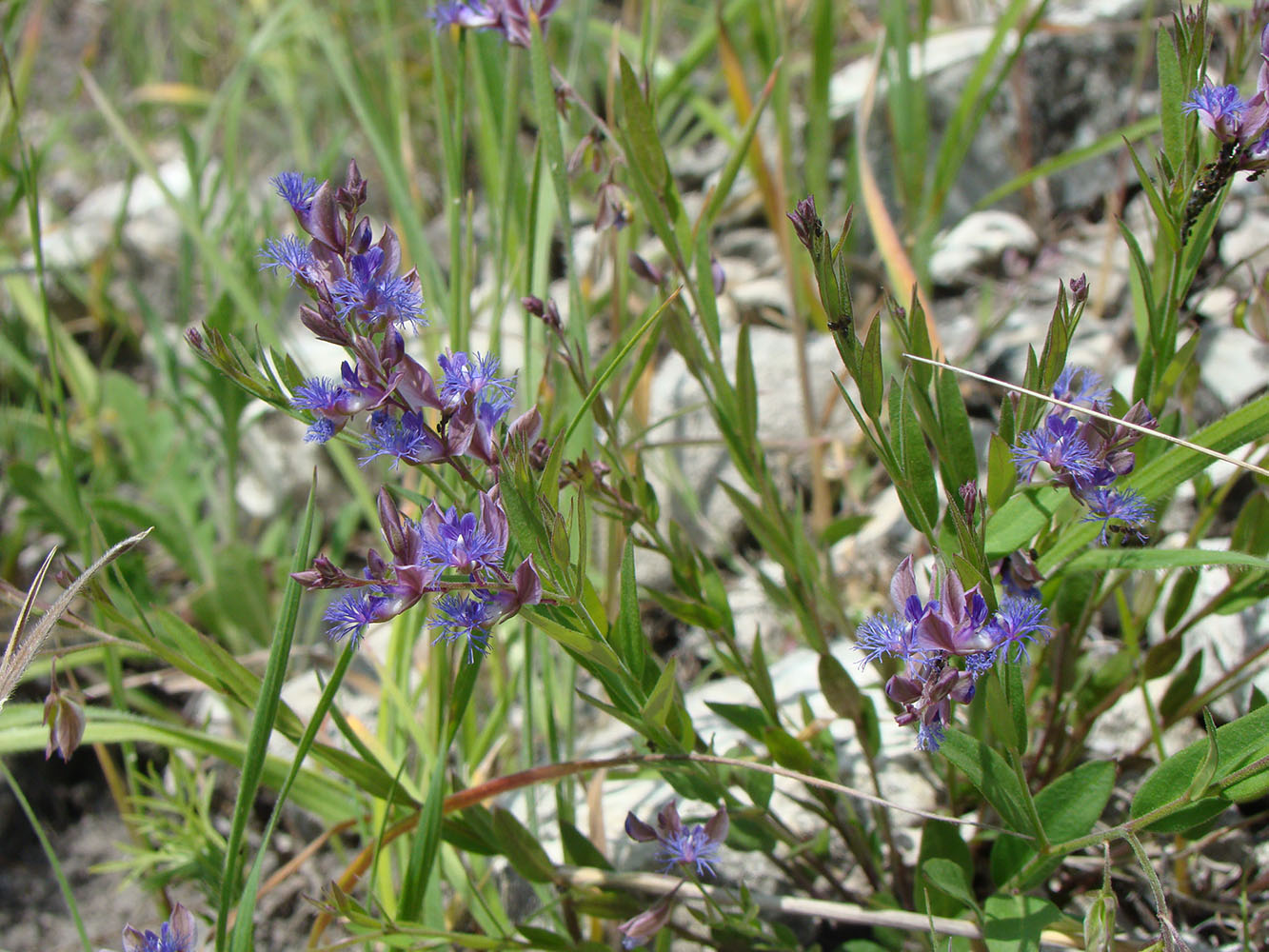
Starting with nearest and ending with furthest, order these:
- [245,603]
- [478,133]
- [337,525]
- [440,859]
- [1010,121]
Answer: [440,859] → [478,133] → [245,603] → [337,525] → [1010,121]

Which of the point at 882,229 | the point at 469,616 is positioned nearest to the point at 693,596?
the point at 469,616

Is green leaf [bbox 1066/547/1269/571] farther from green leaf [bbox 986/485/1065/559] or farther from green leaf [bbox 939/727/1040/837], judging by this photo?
green leaf [bbox 939/727/1040/837]

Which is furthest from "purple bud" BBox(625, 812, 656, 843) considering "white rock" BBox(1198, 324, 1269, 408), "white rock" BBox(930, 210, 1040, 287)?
"white rock" BBox(930, 210, 1040, 287)

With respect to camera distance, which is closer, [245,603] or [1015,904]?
[1015,904]

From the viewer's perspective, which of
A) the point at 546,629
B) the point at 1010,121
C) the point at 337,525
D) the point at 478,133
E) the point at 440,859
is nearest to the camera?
the point at 546,629

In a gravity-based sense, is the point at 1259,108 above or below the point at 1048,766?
above

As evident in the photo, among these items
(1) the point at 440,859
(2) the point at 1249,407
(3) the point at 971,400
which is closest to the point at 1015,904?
(2) the point at 1249,407

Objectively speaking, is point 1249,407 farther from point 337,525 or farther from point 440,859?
point 337,525
